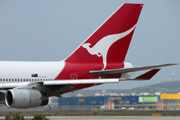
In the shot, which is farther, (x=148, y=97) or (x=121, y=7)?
(x=148, y=97)

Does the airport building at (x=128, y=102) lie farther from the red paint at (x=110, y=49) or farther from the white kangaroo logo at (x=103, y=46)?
the white kangaroo logo at (x=103, y=46)

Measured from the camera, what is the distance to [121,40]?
41.2m

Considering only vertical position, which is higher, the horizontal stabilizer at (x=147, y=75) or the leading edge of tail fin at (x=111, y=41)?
the leading edge of tail fin at (x=111, y=41)

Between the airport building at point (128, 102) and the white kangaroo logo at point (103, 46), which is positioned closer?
the white kangaroo logo at point (103, 46)

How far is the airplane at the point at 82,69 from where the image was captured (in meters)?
33.7

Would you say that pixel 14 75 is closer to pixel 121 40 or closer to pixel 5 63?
pixel 5 63

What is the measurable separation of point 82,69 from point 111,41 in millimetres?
3635

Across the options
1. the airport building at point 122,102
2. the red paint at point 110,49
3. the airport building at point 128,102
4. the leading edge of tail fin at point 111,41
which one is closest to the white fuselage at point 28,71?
the red paint at point 110,49

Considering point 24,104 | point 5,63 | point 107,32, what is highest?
point 107,32

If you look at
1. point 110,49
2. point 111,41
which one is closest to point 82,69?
point 110,49

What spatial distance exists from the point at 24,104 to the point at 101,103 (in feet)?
306

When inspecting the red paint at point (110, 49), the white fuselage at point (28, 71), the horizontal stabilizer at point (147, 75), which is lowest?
the horizontal stabilizer at point (147, 75)

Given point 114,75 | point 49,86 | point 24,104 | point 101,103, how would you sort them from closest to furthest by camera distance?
1. point 24,104
2. point 49,86
3. point 114,75
4. point 101,103

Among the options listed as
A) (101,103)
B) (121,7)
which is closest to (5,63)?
(121,7)
